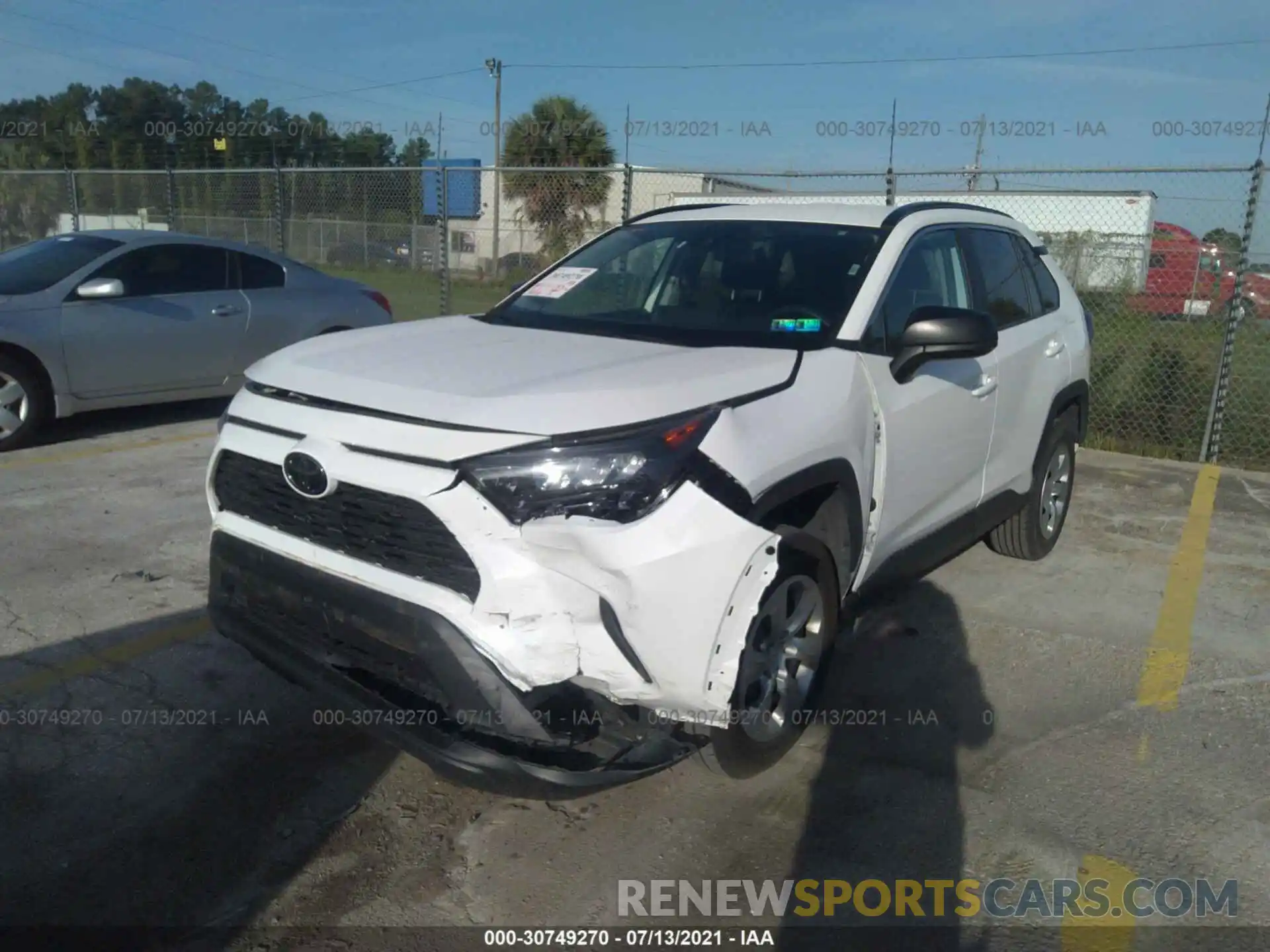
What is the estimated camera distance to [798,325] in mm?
3562

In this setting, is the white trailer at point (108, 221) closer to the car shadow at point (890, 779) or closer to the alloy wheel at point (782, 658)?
the car shadow at point (890, 779)

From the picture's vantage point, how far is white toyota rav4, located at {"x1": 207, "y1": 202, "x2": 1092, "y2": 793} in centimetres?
257

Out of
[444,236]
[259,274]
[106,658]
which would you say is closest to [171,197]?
[444,236]

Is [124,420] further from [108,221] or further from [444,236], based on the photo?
[108,221]

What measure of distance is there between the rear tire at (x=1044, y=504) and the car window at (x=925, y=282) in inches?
46.3

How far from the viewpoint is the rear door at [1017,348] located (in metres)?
4.59

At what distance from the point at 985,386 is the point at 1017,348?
54 cm

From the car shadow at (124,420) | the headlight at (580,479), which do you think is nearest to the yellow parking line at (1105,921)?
the headlight at (580,479)

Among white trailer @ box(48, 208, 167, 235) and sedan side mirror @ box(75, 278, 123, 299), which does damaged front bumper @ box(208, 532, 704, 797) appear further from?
white trailer @ box(48, 208, 167, 235)

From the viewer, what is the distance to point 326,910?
2.71m

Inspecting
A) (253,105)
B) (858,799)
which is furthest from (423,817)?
(253,105)

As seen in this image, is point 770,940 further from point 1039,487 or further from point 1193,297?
point 1193,297

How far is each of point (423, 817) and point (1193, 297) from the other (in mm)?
8846

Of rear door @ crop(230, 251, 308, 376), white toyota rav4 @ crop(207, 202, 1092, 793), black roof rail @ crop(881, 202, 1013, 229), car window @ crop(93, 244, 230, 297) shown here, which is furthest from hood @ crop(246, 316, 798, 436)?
rear door @ crop(230, 251, 308, 376)
